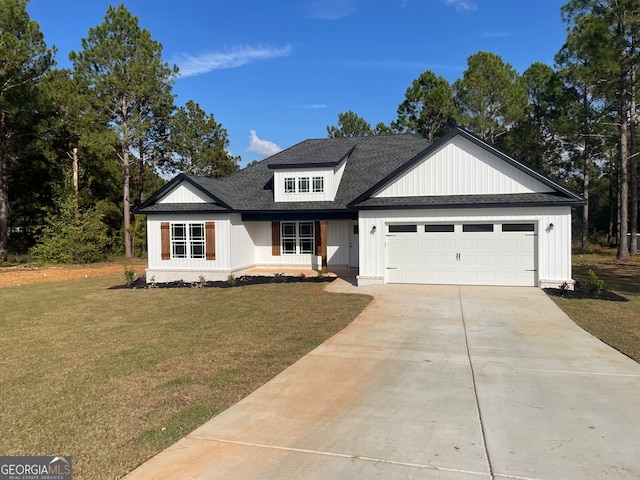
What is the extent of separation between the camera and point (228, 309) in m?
11.5

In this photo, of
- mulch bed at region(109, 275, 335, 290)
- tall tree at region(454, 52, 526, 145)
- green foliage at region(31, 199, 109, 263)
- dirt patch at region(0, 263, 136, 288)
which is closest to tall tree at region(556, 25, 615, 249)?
tall tree at region(454, 52, 526, 145)

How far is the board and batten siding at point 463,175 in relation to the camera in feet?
46.6

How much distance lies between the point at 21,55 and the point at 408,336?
2549 cm

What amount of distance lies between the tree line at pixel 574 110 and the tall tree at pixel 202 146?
1575 centimetres

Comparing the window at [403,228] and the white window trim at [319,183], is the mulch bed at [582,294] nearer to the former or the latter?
the window at [403,228]

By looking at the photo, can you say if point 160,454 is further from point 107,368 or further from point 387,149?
point 387,149

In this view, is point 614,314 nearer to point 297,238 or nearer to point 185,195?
point 297,238

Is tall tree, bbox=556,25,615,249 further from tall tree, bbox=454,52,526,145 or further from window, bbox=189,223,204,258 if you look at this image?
window, bbox=189,223,204,258

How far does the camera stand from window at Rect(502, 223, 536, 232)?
14.0 meters

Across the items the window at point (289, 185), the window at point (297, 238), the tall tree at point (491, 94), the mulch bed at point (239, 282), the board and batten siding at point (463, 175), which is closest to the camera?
the board and batten siding at point (463, 175)

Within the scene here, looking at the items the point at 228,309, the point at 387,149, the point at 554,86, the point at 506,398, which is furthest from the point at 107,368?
the point at 554,86

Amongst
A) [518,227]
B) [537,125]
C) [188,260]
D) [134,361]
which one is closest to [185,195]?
[188,260]

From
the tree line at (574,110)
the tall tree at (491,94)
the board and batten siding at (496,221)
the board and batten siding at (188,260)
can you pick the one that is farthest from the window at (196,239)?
the tall tree at (491,94)

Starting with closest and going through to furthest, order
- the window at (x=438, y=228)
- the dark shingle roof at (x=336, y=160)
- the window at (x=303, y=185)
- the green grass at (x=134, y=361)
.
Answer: the green grass at (x=134, y=361) → the window at (x=438, y=228) → the dark shingle roof at (x=336, y=160) → the window at (x=303, y=185)
